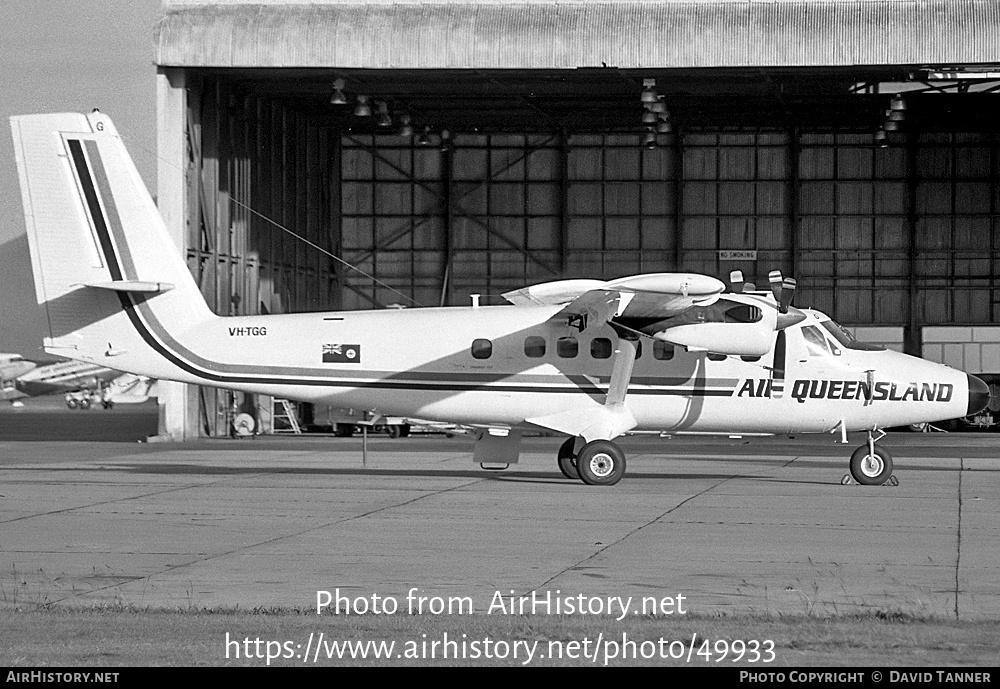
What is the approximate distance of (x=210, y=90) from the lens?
123ft

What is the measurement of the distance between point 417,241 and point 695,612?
40722 mm

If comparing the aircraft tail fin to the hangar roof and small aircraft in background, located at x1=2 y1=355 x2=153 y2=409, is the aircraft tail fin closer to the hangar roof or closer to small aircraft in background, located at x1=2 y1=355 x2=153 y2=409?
the hangar roof

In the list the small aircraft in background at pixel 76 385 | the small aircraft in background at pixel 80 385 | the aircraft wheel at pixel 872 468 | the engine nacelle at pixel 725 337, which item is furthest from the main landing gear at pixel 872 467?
the small aircraft in background at pixel 80 385

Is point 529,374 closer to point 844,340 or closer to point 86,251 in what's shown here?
point 844,340

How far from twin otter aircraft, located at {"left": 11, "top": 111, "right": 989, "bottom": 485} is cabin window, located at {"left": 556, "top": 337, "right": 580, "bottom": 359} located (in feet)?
0.07

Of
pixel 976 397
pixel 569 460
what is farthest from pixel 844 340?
pixel 569 460

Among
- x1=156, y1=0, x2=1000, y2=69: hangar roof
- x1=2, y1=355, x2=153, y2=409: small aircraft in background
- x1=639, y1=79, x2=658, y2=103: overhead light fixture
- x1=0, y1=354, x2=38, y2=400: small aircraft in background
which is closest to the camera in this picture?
x1=156, y1=0, x2=1000, y2=69: hangar roof

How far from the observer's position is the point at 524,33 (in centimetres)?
3484

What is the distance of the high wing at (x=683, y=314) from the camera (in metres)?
19.5

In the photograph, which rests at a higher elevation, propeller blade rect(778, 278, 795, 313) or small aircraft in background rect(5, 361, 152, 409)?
propeller blade rect(778, 278, 795, 313)

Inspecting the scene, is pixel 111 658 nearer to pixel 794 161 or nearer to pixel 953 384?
pixel 953 384

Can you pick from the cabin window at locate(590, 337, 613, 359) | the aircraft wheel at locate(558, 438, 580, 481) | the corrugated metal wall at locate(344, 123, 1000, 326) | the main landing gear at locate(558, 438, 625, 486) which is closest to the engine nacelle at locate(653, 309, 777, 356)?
the cabin window at locate(590, 337, 613, 359)

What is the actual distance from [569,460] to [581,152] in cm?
2915

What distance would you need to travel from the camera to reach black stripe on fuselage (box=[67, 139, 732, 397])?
69.9 feet
